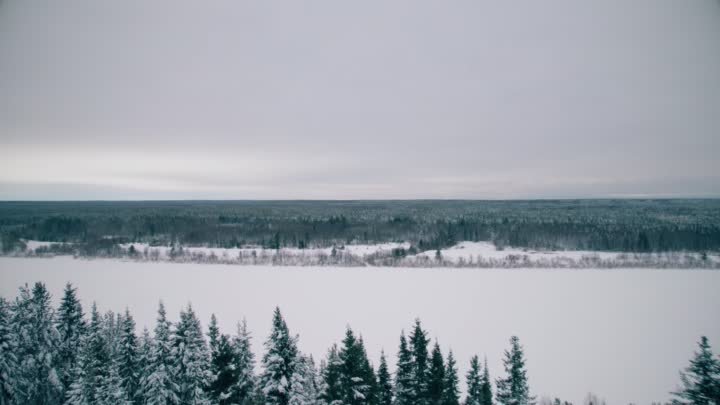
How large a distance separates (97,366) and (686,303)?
63632 mm

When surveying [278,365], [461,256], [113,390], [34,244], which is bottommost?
[461,256]

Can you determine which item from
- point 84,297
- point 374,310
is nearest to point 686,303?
point 374,310

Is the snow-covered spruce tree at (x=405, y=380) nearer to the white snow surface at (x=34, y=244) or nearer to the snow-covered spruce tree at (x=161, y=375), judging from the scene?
the snow-covered spruce tree at (x=161, y=375)

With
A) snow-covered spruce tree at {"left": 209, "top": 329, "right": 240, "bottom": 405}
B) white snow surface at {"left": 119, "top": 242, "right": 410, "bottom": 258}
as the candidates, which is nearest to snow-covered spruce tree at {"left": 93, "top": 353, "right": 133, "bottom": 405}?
snow-covered spruce tree at {"left": 209, "top": 329, "right": 240, "bottom": 405}

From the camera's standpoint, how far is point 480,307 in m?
49.5

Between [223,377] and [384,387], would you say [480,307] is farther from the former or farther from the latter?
[223,377]

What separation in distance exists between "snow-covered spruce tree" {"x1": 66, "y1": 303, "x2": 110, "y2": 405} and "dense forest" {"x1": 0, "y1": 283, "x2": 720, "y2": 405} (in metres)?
0.05

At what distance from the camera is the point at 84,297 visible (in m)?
55.5

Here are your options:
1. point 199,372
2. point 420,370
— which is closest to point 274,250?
point 199,372

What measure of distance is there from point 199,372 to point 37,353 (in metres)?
10.3

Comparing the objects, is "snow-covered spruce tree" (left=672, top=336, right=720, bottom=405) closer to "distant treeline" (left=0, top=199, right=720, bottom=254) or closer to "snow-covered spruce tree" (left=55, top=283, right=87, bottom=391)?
"snow-covered spruce tree" (left=55, top=283, right=87, bottom=391)

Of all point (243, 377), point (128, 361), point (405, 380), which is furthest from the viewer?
point (405, 380)

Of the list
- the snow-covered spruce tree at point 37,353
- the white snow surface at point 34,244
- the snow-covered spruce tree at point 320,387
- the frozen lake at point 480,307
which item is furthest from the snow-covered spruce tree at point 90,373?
the white snow surface at point 34,244

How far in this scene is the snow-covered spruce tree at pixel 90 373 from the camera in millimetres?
14945
